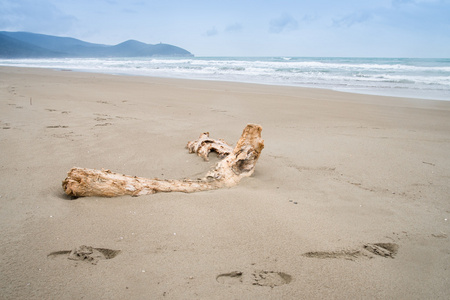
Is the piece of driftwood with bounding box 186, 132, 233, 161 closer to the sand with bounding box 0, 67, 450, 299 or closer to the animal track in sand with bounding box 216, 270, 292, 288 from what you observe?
the sand with bounding box 0, 67, 450, 299

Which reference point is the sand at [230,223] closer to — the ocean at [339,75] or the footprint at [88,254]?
the footprint at [88,254]

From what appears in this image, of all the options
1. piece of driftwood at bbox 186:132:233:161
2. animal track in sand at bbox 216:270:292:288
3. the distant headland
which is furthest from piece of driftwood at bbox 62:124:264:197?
the distant headland

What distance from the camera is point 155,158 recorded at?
3.83 m

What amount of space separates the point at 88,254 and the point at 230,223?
3.40 feet

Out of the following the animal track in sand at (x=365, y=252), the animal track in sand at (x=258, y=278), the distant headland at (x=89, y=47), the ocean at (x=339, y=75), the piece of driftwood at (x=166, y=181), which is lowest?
the animal track in sand at (x=258, y=278)

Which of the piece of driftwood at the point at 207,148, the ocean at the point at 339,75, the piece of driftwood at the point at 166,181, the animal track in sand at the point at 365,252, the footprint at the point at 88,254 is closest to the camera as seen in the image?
the footprint at the point at 88,254

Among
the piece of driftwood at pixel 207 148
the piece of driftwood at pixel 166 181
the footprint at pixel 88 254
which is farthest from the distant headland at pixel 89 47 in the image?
the footprint at pixel 88 254

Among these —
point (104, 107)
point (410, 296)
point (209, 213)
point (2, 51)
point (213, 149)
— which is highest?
point (2, 51)

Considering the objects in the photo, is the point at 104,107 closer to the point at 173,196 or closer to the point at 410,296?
the point at 173,196

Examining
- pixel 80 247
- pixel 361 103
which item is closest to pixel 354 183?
pixel 80 247

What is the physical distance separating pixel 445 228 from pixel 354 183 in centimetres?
98

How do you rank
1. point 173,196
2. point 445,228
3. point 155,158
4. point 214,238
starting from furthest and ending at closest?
point 155,158, point 173,196, point 445,228, point 214,238

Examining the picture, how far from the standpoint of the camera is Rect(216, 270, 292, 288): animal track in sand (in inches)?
67.4

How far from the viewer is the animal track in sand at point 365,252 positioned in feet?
6.50
